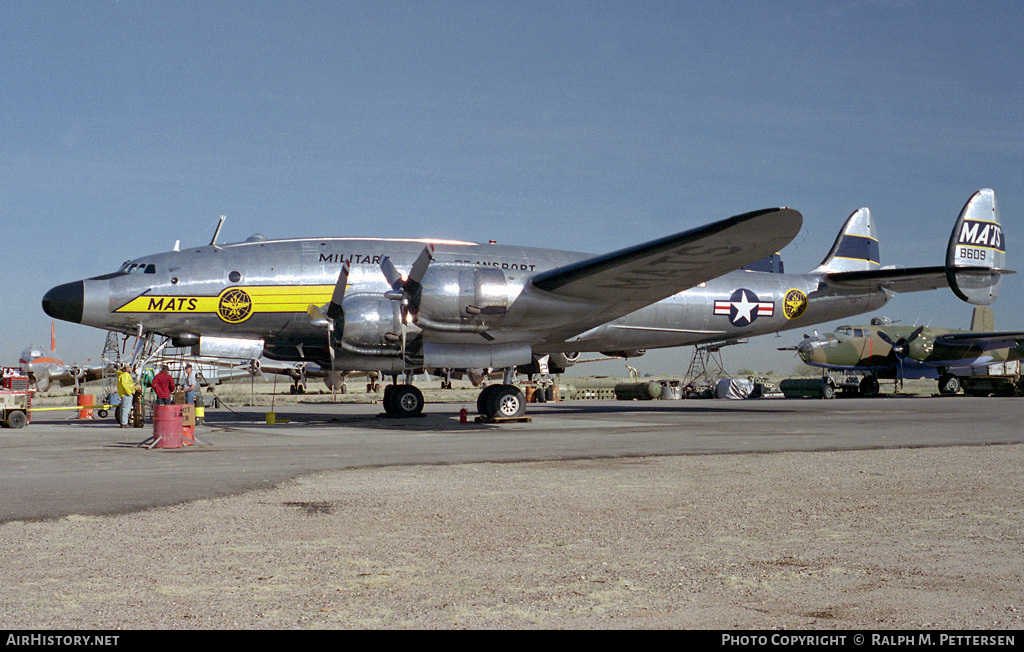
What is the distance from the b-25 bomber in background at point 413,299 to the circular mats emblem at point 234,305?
24 mm

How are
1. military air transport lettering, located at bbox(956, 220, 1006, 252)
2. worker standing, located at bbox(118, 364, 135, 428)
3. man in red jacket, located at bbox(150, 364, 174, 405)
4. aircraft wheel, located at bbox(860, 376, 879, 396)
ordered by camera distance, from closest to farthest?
man in red jacket, located at bbox(150, 364, 174, 405)
worker standing, located at bbox(118, 364, 135, 428)
military air transport lettering, located at bbox(956, 220, 1006, 252)
aircraft wheel, located at bbox(860, 376, 879, 396)

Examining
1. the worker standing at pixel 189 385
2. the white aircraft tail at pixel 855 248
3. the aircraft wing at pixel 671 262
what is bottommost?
the worker standing at pixel 189 385

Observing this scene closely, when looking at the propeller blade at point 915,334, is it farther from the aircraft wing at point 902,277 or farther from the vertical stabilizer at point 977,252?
the aircraft wing at point 902,277

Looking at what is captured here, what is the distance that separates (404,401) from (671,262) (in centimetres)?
827

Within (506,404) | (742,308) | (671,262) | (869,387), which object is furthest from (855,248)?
(869,387)

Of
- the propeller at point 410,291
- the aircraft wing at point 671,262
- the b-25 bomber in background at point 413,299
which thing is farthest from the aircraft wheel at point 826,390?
the propeller at point 410,291

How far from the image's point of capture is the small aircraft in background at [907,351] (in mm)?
41125

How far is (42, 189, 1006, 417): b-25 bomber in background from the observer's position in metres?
17.4

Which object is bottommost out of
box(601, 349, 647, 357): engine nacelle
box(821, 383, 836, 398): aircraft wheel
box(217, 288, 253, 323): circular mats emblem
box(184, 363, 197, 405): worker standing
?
box(821, 383, 836, 398): aircraft wheel

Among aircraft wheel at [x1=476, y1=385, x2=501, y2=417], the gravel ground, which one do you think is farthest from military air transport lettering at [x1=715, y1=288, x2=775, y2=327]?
the gravel ground

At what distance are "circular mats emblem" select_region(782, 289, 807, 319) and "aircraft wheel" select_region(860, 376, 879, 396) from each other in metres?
20.9

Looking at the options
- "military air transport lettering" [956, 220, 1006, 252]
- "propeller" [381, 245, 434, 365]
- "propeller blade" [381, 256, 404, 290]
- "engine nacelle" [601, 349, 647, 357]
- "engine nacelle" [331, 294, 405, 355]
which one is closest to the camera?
"propeller" [381, 245, 434, 365]

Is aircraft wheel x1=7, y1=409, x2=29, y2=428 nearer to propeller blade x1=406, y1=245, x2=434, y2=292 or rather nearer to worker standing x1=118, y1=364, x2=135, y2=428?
worker standing x1=118, y1=364, x2=135, y2=428
